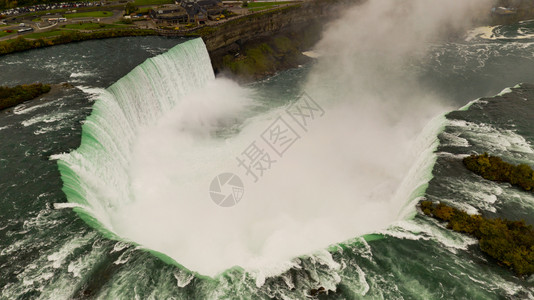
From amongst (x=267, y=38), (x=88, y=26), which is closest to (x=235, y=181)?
(x=267, y=38)

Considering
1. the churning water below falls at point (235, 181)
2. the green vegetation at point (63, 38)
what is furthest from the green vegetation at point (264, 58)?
the green vegetation at point (63, 38)

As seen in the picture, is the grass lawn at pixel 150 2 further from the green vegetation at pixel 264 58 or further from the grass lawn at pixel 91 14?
the green vegetation at pixel 264 58

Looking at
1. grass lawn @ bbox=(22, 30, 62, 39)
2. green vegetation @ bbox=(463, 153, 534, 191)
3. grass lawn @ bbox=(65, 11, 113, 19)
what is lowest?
grass lawn @ bbox=(22, 30, 62, 39)

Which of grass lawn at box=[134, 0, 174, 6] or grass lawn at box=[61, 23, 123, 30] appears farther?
grass lawn at box=[134, 0, 174, 6]

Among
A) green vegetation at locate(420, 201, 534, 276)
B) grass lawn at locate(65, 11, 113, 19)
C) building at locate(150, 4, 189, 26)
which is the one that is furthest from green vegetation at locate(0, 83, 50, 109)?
green vegetation at locate(420, 201, 534, 276)

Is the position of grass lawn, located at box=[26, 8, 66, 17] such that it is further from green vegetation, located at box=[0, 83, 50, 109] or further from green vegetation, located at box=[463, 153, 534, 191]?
green vegetation, located at box=[463, 153, 534, 191]

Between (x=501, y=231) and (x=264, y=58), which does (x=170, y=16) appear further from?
(x=501, y=231)
